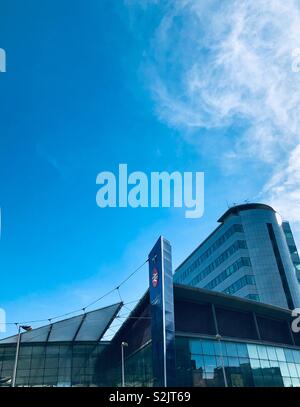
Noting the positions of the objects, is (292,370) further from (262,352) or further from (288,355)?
(262,352)

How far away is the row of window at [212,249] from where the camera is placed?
78.1 meters

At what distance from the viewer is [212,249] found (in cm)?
8500

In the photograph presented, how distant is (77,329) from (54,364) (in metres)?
8.83

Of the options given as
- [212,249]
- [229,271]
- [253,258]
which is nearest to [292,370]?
[253,258]

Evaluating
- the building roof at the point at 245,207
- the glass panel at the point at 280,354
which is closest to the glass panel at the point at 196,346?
the glass panel at the point at 280,354

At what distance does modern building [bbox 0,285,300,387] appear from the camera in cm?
3155

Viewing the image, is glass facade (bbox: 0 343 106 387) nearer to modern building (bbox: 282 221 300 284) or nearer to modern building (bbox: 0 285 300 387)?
modern building (bbox: 0 285 300 387)

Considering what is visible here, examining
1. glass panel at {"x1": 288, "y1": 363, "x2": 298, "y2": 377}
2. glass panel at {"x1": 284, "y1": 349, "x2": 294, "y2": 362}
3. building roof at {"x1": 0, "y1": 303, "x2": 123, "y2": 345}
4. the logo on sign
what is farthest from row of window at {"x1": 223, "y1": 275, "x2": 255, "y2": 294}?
the logo on sign

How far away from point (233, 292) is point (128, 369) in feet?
137

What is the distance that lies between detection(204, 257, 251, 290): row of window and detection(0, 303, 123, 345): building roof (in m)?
40.1

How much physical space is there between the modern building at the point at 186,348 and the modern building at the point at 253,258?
2875 centimetres
